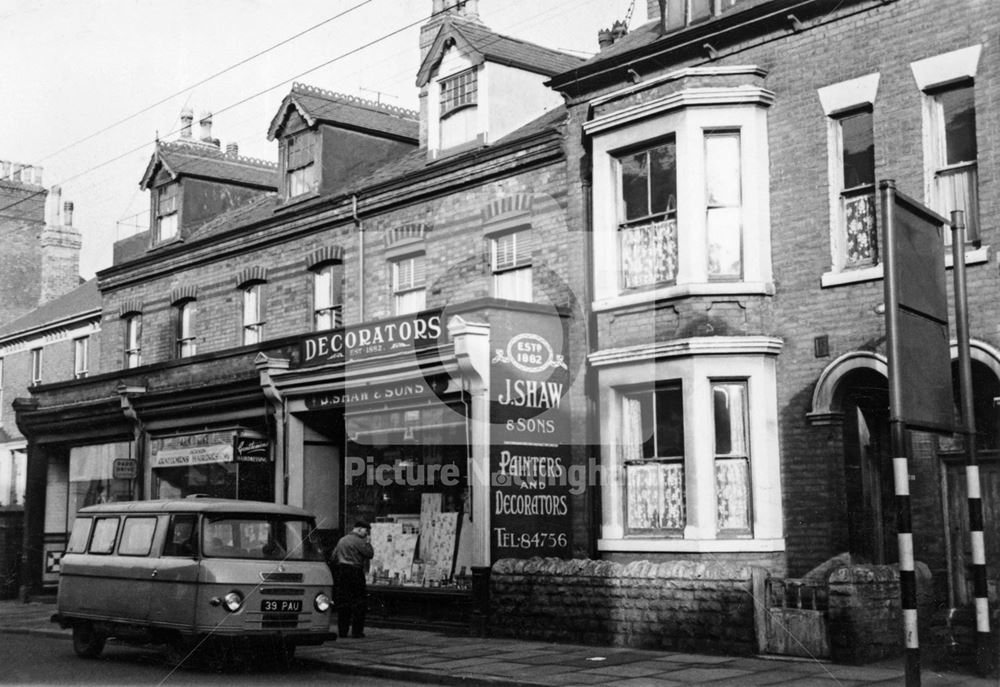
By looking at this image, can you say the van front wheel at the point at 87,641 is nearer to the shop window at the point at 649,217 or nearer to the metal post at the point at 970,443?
the shop window at the point at 649,217

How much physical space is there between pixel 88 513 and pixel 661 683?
330 inches

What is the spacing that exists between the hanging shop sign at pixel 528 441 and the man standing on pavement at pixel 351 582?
6.47 ft

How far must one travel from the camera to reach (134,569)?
45.3 ft

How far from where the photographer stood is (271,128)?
79.8 feet

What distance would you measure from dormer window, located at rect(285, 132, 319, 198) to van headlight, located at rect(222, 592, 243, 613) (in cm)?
1211

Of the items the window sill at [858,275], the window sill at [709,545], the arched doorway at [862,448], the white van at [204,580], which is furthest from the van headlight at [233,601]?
the window sill at [858,275]

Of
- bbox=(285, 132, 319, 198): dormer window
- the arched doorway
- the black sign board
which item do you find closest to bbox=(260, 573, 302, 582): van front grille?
the arched doorway

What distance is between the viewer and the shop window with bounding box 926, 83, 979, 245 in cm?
1318

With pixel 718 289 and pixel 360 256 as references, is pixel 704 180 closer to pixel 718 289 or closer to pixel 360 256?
pixel 718 289

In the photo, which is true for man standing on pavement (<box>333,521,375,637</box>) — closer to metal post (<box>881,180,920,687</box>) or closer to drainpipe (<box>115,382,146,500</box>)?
drainpipe (<box>115,382,146,500</box>)

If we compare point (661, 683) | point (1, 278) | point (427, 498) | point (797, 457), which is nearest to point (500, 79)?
point (427, 498)

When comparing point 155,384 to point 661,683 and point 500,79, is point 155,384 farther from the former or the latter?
point 661,683

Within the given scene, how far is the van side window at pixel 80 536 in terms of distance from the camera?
15188 millimetres

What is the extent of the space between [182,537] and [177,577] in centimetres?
53
